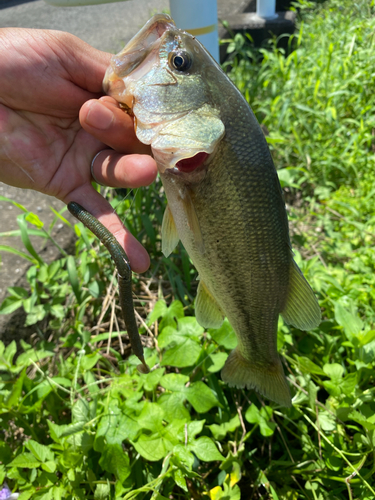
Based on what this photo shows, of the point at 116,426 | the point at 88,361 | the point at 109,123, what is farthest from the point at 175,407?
the point at 109,123

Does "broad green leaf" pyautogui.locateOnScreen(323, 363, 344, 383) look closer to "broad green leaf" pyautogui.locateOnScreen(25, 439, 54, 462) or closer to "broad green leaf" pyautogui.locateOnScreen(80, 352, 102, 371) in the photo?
"broad green leaf" pyautogui.locateOnScreen(80, 352, 102, 371)

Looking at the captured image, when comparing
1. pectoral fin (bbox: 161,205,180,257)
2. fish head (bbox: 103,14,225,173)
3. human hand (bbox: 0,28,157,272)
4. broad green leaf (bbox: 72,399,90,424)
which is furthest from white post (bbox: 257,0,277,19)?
broad green leaf (bbox: 72,399,90,424)

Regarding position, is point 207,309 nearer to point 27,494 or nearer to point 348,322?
point 348,322

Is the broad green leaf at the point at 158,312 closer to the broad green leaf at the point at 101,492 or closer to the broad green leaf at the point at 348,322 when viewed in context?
the broad green leaf at the point at 101,492

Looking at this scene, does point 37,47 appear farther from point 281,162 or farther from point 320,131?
point 320,131


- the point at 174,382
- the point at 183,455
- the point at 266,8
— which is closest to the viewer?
the point at 183,455

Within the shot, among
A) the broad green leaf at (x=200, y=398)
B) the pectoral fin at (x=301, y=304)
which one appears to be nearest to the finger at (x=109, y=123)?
the pectoral fin at (x=301, y=304)

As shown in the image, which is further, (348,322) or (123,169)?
(348,322)
